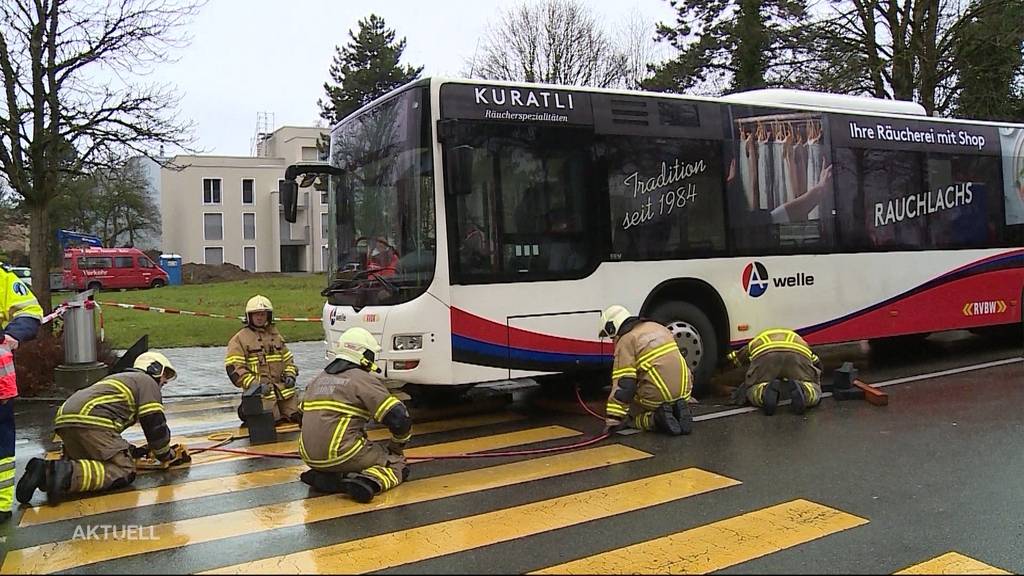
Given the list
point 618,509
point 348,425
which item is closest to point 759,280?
point 618,509

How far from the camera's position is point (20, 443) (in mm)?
7660

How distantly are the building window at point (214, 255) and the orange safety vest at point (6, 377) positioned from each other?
5741 cm

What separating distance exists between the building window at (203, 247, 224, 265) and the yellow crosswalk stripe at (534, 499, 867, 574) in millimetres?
59503

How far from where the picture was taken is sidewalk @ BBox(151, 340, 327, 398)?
34.7ft

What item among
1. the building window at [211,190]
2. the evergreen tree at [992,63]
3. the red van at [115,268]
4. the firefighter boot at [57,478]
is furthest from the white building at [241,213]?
the firefighter boot at [57,478]

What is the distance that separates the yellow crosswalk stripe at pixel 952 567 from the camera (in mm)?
4105

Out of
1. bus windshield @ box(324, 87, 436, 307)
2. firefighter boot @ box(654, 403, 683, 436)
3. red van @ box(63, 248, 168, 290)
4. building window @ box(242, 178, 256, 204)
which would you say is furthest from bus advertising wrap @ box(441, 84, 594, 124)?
building window @ box(242, 178, 256, 204)

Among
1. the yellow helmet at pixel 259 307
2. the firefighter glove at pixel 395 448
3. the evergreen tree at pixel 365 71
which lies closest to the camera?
the firefighter glove at pixel 395 448

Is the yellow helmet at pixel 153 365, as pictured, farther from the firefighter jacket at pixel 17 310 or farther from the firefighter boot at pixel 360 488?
the firefighter boot at pixel 360 488

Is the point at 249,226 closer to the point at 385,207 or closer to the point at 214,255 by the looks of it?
the point at 214,255

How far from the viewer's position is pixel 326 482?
564 cm

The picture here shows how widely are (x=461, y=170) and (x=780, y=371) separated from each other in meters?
3.91

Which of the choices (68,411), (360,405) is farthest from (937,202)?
(68,411)

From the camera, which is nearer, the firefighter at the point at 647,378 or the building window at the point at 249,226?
the firefighter at the point at 647,378
